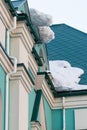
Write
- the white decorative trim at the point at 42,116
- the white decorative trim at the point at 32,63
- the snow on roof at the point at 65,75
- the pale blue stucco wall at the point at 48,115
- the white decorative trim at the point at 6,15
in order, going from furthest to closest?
the snow on roof at the point at 65,75 < the pale blue stucco wall at the point at 48,115 < the white decorative trim at the point at 42,116 < the white decorative trim at the point at 32,63 < the white decorative trim at the point at 6,15

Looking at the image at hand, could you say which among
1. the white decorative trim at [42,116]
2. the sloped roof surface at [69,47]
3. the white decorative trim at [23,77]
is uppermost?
the white decorative trim at [23,77]

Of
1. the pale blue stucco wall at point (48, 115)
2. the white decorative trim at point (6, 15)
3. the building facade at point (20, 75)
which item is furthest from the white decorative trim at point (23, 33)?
the pale blue stucco wall at point (48, 115)

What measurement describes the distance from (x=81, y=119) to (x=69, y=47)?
339cm

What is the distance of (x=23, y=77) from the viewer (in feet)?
34.6

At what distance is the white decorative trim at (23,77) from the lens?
34.2ft

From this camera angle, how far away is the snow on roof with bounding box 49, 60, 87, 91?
1475cm

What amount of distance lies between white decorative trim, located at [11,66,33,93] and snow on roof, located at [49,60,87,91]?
381cm

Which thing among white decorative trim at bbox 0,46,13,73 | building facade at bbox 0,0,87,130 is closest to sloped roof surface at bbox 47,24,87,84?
building facade at bbox 0,0,87,130

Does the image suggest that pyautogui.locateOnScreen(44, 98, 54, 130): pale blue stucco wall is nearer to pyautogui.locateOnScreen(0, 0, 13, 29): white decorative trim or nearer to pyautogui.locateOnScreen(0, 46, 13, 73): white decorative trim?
pyautogui.locateOnScreen(0, 0, 13, 29): white decorative trim

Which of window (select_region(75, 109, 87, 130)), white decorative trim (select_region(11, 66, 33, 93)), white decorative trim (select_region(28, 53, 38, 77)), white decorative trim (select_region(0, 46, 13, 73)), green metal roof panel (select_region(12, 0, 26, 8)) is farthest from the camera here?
window (select_region(75, 109, 87, 130))

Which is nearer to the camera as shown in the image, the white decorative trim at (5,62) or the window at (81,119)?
the white decorative trim at (5,62)

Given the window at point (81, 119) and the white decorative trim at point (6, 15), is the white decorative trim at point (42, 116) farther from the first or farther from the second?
the white decorative trim at point (6, 15)

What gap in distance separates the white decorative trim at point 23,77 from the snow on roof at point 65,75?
12.5 ft

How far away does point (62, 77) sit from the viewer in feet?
49.9
